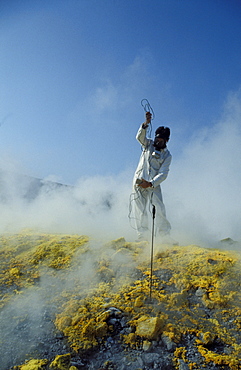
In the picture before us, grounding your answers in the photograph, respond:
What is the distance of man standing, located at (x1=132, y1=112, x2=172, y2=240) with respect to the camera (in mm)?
5453

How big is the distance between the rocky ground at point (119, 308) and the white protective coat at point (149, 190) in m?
0.68

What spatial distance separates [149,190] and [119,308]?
112 inches

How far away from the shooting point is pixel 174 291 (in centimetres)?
360

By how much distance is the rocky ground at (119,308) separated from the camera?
8.10ft

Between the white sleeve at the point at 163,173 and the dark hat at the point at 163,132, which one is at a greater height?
the dark hat at the point at 163,132

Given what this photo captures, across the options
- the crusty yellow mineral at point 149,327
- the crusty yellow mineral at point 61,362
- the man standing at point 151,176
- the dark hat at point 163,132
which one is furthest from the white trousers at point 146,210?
the crusty yellow mineral at point 61,362

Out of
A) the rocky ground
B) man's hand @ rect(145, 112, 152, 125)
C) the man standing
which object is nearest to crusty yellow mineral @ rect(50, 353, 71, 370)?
the rocky ground

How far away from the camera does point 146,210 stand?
5.62 metres

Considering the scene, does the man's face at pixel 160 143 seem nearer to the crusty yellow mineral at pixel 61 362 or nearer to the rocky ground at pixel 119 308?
the rocky ground at pixel 119 308

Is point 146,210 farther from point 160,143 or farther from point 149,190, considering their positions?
point 160,143

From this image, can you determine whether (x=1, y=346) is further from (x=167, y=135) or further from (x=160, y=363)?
(x=167, y=135)

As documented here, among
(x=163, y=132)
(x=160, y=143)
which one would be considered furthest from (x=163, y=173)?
(x=163, y=132)

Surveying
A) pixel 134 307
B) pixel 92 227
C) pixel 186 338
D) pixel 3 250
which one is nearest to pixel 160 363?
pixel 186 338

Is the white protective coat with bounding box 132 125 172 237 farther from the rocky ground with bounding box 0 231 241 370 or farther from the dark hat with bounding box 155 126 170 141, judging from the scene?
the rocky ground with bounding box 0 231 241 370
